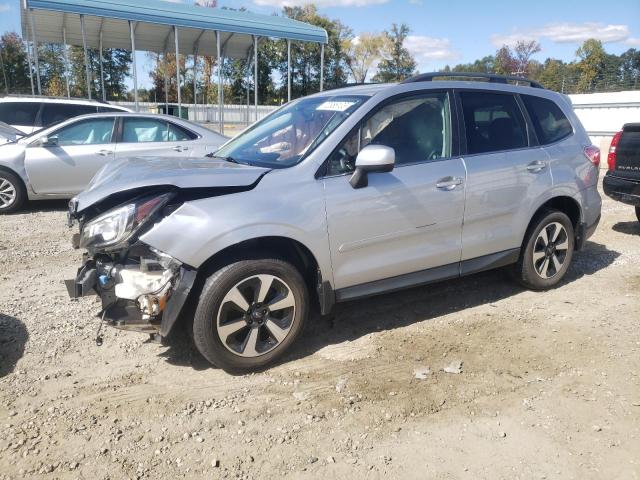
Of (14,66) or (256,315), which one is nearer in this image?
(256,315)

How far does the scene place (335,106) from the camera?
3871 millimetres

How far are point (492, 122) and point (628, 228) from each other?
4603 millimetres

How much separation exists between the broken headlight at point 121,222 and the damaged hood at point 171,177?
97mm

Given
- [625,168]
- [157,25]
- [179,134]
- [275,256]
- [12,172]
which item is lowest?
[275,256]

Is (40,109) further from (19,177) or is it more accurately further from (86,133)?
(19,177)

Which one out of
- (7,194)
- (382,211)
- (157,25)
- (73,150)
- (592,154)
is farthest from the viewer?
(157,25)

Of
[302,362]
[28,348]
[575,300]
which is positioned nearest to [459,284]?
[575,300]

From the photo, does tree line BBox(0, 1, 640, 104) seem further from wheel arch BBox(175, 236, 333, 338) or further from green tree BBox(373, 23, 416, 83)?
wheel arch BBox(175, 236, 333, 338)

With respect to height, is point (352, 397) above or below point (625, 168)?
below

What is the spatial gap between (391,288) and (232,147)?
1824 mm

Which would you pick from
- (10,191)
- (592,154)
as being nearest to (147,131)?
(10,191)

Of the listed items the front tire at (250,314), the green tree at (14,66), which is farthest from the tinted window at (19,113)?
the green tree at (14,66)

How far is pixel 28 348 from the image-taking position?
3.63 metres

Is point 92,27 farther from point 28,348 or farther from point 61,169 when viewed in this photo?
point 28,348
